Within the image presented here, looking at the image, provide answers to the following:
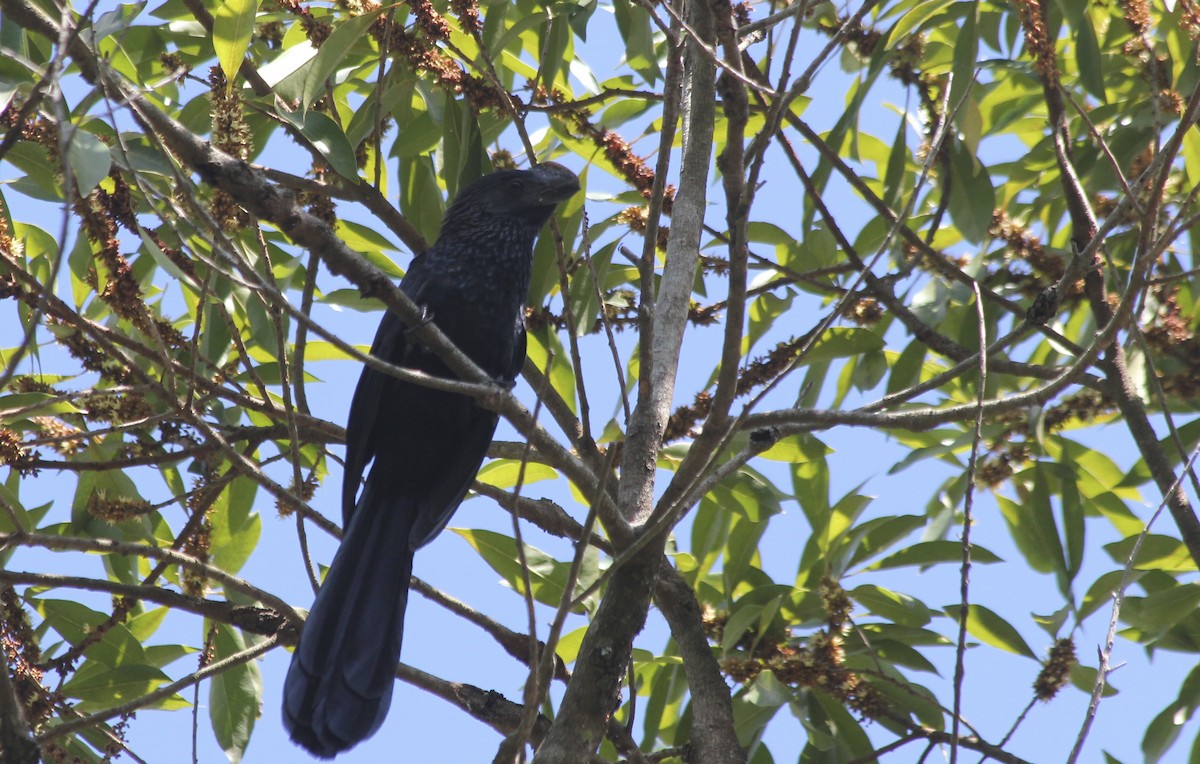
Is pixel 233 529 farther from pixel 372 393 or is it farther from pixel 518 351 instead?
pixel 518 351

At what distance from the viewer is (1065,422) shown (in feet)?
11.0

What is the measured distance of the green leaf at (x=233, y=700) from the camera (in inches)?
117

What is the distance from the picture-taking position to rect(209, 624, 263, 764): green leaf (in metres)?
2.98

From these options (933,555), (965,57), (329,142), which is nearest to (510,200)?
(329,142)

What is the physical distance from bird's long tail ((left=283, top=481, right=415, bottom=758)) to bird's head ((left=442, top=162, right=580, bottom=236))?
1088 millimetres

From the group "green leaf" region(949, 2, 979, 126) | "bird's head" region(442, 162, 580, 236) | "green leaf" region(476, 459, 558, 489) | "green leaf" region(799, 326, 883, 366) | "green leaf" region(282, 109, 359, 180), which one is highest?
"bird's head" region(442, 162, 580, 236)

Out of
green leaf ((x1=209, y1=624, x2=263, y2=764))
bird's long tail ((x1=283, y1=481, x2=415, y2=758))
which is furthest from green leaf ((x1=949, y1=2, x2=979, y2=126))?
green leaf ((x1=209, y1=624, x2=263, y2=764))

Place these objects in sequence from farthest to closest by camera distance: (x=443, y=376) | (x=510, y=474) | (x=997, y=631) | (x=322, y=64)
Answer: (x=443, y=376)
(x=510, y=474)
(x=997, y=631)
(x=322, y=64)

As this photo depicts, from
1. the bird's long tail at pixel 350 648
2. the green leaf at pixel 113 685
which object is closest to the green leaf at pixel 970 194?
the bird's long tail at pixel 350 648

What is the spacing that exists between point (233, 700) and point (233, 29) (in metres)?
1.69

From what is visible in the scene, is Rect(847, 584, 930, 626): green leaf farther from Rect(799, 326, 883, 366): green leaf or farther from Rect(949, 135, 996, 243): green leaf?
Rect(949, 135, 996, 243): green leaf

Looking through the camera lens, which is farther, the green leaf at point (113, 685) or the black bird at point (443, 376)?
the black bird at point (443, 376)

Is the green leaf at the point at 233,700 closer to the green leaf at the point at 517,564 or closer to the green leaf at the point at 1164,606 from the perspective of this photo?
the green leaf at the point at 517,564

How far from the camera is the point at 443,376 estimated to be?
3447 millimetres
